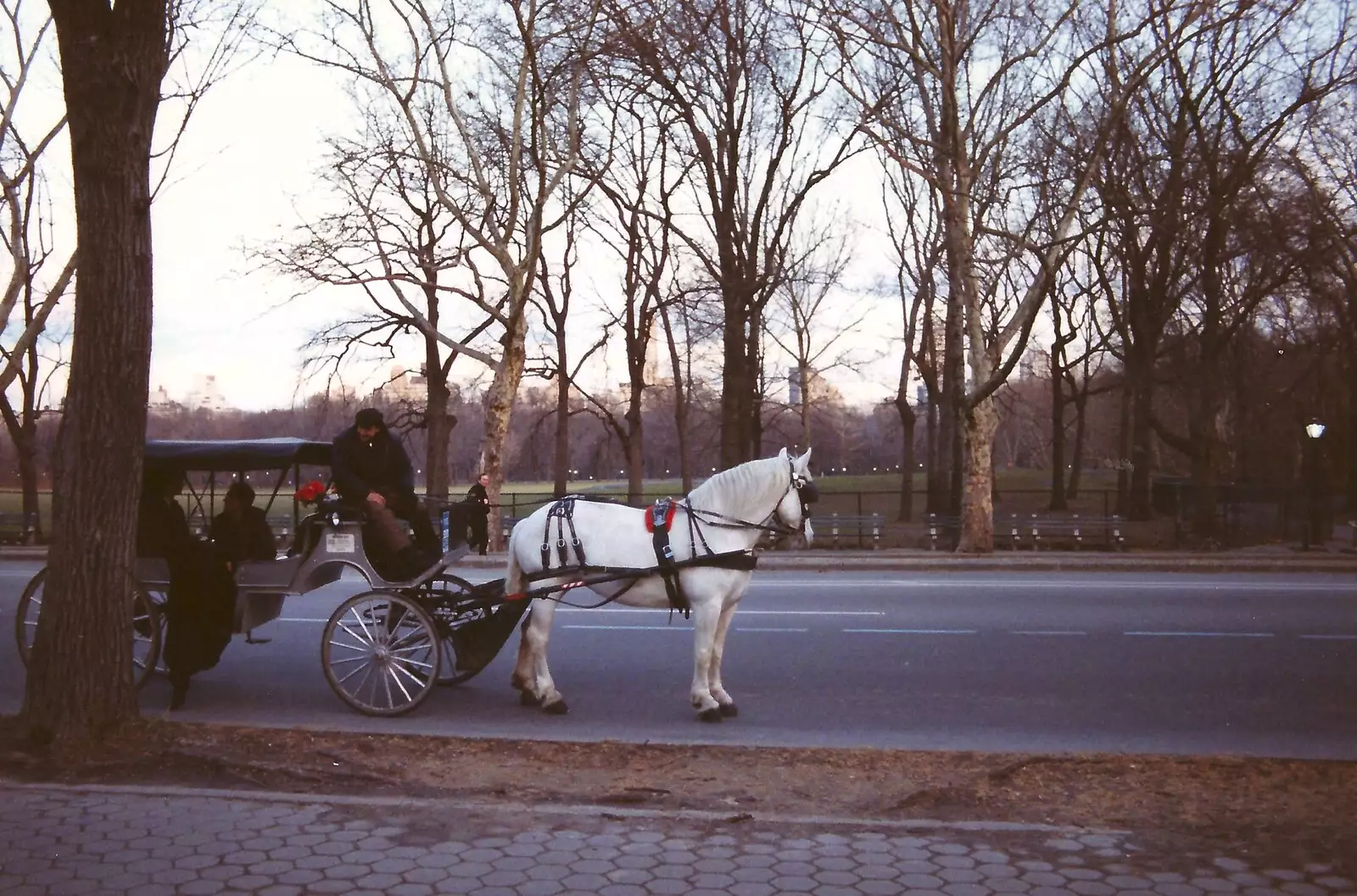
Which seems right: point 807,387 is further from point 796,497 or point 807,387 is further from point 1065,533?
point 796,497

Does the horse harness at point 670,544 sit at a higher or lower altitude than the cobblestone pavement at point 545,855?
higher

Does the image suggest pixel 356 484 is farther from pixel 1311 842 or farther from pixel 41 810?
pixel 1311 842

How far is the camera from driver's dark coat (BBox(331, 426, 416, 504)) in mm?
9625

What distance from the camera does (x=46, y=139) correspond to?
2558 centimetres

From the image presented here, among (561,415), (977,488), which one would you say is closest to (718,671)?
(977,488)

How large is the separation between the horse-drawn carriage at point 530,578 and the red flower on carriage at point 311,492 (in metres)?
0.02

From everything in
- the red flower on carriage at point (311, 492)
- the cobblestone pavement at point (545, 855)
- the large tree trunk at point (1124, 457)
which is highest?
the large tree trunk at point (1124, 457)

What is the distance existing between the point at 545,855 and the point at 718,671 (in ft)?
11.7

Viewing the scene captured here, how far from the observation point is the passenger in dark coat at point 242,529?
1034cm

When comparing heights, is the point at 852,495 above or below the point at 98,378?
below

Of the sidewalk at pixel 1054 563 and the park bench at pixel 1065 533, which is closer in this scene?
the sidewalk at pixel 1054 563

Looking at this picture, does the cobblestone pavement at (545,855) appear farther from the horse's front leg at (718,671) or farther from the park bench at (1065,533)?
the park bench at (1065,533)

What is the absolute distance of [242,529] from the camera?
1045 centimetres

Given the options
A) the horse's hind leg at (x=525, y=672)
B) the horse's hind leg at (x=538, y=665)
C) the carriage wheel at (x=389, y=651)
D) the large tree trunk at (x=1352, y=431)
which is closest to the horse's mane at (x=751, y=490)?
the horse's hind leg at (x=538, y=665)
